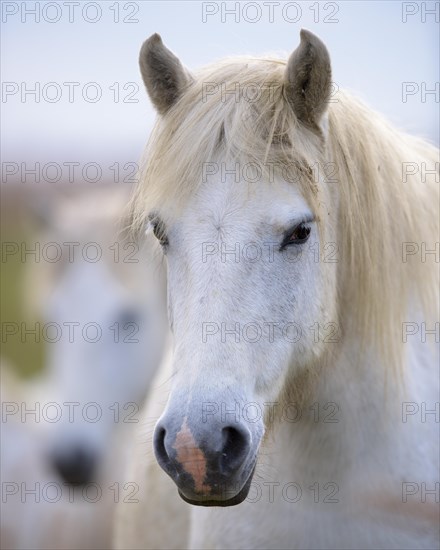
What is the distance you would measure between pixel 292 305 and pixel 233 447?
17.8 inches

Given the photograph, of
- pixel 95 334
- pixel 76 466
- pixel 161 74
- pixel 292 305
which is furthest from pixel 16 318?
pixel 292 305

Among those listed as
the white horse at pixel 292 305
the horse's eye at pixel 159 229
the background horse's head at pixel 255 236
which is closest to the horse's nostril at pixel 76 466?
the white horse at pixel 292 305

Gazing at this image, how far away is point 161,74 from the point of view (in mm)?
2348

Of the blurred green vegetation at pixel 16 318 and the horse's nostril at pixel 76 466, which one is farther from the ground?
the horse's nostril at pixel 76 466

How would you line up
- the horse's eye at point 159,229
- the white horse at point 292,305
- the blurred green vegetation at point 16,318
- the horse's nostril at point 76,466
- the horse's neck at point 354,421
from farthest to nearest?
the blurred green vegetation at point 16,318, the horse's nostril at point 76,466, the horse's neck at point 354,421, the horse's eye at point 159,229, the white horse at point 292,305

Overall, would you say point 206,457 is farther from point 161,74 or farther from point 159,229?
point 161,74

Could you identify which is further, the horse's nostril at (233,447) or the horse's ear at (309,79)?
the horse's ear at (309,79)

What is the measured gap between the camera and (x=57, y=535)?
426 centimetres

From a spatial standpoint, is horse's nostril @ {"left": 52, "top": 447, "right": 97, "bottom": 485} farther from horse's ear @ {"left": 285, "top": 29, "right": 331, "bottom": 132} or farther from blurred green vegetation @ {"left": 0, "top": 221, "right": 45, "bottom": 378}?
blurred green vegetation @ {"left": 0, "top": 221, "right": 45, "bottom": 378}

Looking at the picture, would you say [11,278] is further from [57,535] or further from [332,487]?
[332,487]

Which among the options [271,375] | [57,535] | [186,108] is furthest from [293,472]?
[57,535]

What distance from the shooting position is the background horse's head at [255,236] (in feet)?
6.11

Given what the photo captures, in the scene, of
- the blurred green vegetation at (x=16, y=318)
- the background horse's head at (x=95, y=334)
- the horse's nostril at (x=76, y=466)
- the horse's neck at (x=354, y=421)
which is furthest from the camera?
the blurred green vegetation at (x=16, y=318)

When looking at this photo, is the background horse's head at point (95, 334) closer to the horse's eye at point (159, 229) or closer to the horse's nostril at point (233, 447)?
the horse's eye at point (159, 229)
